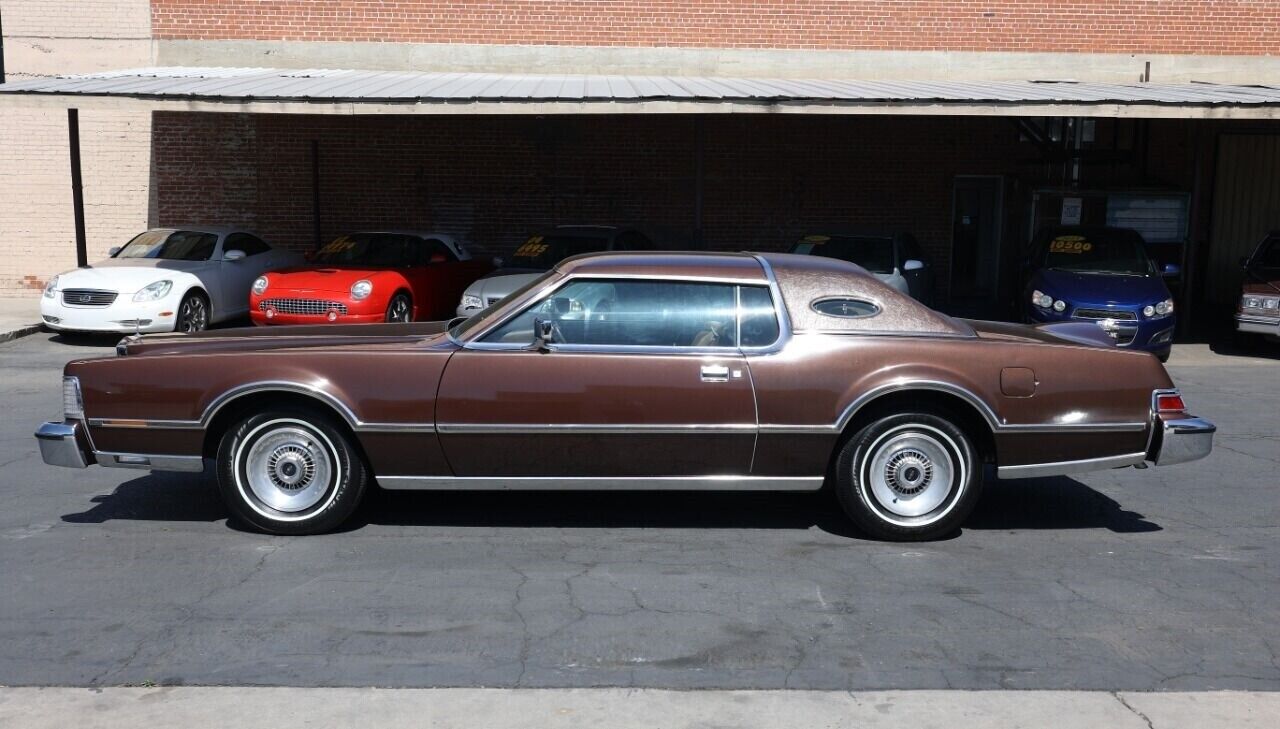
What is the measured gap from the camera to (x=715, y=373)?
21.1ft

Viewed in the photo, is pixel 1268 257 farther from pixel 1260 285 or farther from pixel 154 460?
pixel 154 460

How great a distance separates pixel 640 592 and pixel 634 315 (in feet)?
5.24

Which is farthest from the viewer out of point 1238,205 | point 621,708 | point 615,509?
point 1238,205

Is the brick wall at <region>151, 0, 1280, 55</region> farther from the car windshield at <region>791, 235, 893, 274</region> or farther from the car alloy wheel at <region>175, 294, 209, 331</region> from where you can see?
the car alloy wheel at <region>175, 294, 209, 331</region>

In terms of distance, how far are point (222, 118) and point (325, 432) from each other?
14444mm

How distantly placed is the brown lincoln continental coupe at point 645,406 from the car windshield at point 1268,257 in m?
9.76

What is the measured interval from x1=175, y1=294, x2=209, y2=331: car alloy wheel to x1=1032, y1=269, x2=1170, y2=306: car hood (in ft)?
33.5

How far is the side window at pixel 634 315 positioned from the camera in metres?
6.56

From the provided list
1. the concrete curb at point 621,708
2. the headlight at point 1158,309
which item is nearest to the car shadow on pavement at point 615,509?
the concrete curb at point 621,708

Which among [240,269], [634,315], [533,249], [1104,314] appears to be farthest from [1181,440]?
[240,269]

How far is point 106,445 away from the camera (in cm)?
654

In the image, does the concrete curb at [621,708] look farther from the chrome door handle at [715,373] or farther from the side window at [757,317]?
the side window at [757,317]

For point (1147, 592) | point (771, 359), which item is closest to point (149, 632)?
point (771, 359)

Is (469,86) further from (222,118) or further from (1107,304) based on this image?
(1107,304)
